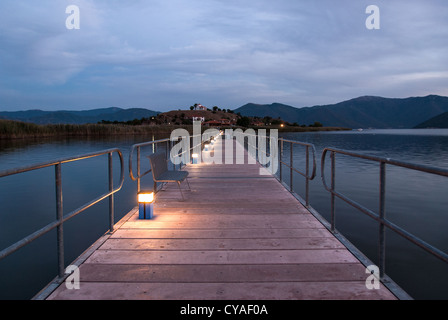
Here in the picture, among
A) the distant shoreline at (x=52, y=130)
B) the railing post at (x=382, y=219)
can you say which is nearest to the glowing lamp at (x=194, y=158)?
the railing post at (x=382, y=219)

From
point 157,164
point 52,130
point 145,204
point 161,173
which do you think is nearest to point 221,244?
point 145,204

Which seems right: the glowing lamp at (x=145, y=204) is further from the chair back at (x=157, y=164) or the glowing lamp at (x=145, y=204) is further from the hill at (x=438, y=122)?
the hill at (x=438, y=122)

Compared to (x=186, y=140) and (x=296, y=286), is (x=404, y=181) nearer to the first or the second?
(x=186, y=140)

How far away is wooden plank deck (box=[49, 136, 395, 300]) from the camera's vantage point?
7.72 ft

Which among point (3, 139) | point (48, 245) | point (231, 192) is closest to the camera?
point (231, 192)

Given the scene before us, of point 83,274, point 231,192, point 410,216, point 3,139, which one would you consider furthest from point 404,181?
point 3,139

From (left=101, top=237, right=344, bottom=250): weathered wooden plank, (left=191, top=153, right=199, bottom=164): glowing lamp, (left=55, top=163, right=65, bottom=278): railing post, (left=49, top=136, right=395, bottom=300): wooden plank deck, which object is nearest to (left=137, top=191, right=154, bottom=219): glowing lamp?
(left=49, top=136, right=395, bottom=300): wooden plank deck

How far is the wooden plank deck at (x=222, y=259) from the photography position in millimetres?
2352

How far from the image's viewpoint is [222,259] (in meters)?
2.94

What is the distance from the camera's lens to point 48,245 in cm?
684

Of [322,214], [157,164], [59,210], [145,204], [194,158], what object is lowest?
[322,214]

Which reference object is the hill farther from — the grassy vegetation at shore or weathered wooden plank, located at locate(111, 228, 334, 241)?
weathered wooden plank, located at locate(111, 228, 334, 241)

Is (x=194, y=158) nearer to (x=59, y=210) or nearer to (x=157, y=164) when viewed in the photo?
(x=157, y=164)
